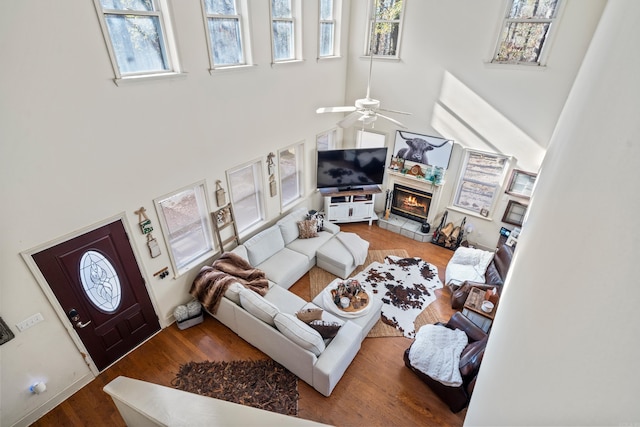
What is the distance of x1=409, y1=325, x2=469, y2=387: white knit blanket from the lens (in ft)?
12.7

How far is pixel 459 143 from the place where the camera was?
6.63m

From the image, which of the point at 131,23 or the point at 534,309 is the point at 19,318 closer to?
the point at 131,23

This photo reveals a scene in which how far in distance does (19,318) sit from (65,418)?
1470 millimetres

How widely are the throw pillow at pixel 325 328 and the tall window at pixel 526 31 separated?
5537mm

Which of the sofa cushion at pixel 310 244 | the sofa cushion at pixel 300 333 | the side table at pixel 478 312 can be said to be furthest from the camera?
the sofa cushion at pixel 310 244

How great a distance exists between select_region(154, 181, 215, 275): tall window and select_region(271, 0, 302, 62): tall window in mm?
2816

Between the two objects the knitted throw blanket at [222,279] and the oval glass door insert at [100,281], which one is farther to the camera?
the knitted throw blanket at [222,279]

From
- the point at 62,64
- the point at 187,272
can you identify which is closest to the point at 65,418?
the point at 187,272

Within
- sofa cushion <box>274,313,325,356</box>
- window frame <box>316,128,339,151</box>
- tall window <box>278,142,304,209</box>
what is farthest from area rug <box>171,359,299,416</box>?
window frame <box>316,128,339,151</box>

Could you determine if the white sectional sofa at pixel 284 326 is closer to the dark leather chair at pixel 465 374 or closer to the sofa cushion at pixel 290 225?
the sofa cushion at pixel 290 225

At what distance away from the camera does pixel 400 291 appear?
5.97m

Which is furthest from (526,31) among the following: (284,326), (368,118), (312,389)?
(312,389)

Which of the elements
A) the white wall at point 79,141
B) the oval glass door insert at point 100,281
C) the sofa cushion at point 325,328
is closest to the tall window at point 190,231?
the white wall at point 79,141

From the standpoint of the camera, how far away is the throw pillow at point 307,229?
6.60m
